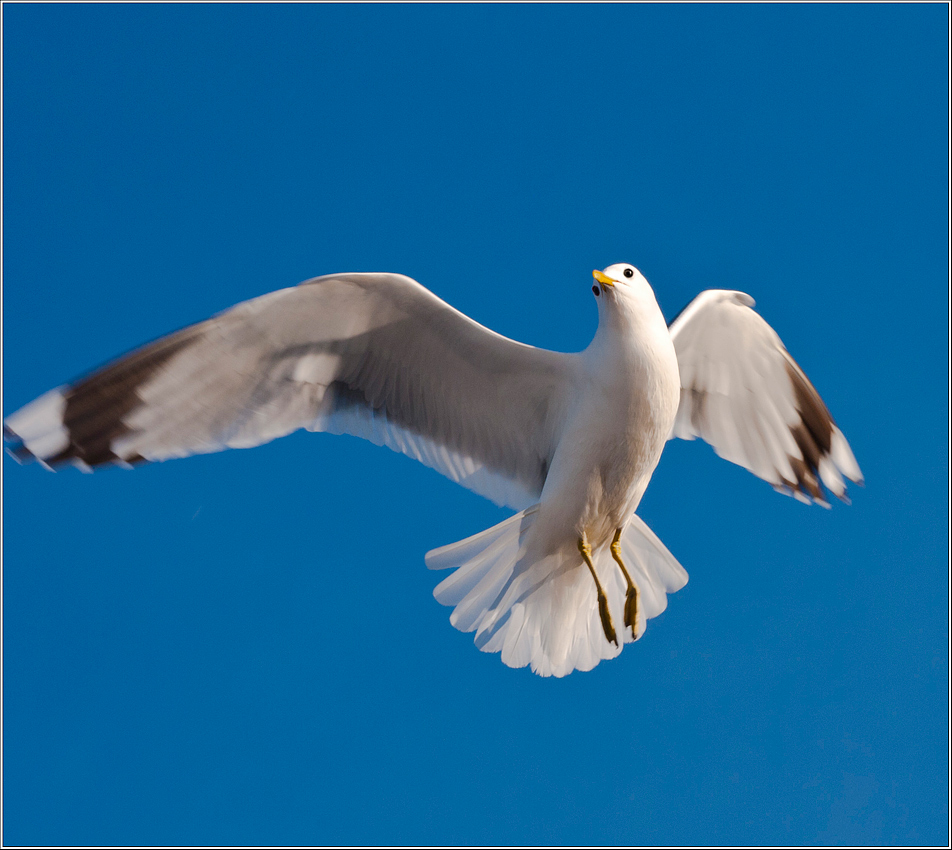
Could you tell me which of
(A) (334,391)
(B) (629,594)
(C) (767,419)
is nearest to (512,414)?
(A) (334,391)

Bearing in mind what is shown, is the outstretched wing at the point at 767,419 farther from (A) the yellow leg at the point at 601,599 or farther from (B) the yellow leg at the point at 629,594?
(A) the yellow leg at the point at 601,599

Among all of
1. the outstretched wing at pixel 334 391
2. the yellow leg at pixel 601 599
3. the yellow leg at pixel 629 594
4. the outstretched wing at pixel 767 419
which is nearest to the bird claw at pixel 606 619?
the yellow leg at pixel 601 599

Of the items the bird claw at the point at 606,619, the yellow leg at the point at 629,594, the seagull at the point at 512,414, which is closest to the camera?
the seagull at the point at 512,414

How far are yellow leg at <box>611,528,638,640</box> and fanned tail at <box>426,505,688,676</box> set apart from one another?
0.22 feet

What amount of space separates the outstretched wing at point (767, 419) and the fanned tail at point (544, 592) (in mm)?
578

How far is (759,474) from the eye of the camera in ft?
14.3

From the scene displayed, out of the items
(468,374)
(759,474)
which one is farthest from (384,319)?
(759,474)

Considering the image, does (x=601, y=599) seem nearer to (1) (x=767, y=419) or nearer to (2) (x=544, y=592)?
(2) (x=544, y=592)

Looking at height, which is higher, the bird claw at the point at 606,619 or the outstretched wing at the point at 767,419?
the outstretched wing at the point at 767,419

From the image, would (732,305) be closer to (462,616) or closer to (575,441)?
(575,441)

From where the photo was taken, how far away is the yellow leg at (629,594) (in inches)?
154

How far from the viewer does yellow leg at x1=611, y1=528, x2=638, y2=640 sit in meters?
3.92

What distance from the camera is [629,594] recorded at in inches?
156

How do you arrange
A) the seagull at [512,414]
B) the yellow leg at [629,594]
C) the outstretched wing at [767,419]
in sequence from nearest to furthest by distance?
1. the seagull at [512,414]
2. the yellow leg at [629,594]
3. the outstretched wing at [767,419]
